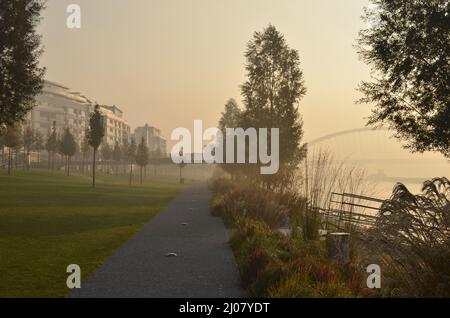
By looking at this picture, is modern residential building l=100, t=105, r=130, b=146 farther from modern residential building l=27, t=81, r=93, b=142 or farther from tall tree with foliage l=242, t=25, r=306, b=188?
tall tree with foliage l=242, t=25, r=306, b=188

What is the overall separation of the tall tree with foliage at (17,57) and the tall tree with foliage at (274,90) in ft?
55.8

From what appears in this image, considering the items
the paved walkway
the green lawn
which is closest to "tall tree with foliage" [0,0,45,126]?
the green lawn

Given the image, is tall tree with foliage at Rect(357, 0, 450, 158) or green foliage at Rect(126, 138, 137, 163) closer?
tall tree with foliage at Rect(357, 0, 450, 158)

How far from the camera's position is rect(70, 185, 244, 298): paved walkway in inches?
302

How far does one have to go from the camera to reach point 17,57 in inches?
713

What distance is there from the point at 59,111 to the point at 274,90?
11764 cm

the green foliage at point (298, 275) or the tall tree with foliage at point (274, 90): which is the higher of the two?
the tall tree with foliage at point (274, 90)

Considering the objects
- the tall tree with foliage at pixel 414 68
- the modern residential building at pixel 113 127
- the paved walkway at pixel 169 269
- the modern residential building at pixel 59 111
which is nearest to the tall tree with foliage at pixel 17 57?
the paved walkway at pixel 169 269

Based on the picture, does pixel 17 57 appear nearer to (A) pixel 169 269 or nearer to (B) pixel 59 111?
(A) pixel 169 269

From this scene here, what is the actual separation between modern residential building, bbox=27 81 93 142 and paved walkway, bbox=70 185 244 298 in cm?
11951

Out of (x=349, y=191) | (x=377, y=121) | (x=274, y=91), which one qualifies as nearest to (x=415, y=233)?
(x=349, y=191)

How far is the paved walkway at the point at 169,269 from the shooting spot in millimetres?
7673

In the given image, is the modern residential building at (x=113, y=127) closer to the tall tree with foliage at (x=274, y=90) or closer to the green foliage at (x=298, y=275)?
the tall tree with foliage at (x=274, y=90)

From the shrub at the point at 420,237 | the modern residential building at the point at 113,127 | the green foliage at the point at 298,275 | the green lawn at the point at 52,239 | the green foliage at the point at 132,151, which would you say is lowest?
the green lawn at the point at 52,239
